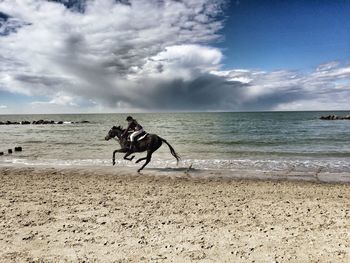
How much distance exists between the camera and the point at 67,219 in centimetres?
841

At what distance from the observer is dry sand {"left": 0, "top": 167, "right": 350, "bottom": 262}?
21.2 feet

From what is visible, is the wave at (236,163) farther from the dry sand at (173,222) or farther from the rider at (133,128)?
the dry sand at (173,222)

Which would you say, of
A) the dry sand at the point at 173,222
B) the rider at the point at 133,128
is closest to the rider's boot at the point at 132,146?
the rider at the point at 133,128

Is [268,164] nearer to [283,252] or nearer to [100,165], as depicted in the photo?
[100,165]

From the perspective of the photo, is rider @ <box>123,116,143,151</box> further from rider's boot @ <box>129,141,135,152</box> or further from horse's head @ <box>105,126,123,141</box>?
horse's head @ <box>105,126,123,141</box>

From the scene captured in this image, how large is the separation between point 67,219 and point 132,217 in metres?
1.62

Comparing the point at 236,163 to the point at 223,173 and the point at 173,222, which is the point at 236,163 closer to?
the point at 223,173

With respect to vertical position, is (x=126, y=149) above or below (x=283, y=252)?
above

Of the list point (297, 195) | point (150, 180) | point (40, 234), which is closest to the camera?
point (40, 234)

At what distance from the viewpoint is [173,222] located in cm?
818

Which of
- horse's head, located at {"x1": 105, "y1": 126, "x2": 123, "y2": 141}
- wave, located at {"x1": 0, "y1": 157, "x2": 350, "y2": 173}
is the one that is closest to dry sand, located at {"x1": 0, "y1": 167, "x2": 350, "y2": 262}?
horse's head, located at {"x1": 105, "y1": 126, "x2": 123, "y2": 141}

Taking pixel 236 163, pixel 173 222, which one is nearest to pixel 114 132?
pixel 236 163

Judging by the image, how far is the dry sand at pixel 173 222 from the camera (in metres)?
6.46

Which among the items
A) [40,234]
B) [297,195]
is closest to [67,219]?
[40,234]
